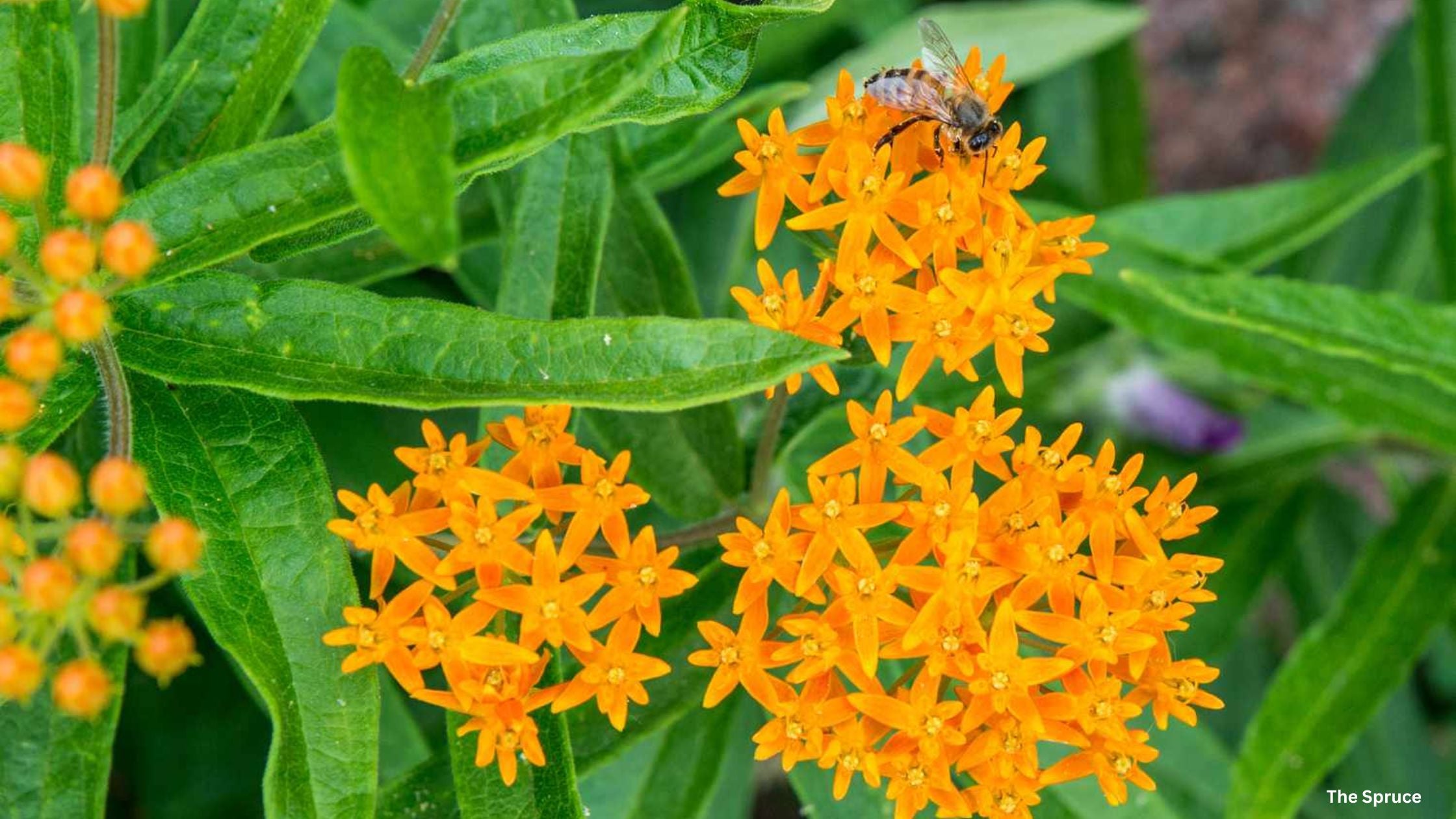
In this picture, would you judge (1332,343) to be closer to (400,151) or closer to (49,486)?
(400,151)

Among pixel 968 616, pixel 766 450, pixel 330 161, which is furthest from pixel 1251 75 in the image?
pixel 330 161

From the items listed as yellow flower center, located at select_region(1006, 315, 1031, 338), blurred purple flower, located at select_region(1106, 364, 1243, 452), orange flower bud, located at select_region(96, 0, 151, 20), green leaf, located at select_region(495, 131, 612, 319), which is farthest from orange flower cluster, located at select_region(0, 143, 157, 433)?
blurred purple flower, located at select_region(1106, 364, 1243, 452)

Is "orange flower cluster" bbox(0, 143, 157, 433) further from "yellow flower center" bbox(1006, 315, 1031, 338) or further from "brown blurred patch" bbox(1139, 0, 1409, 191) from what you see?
"brown blurred patch" bbox(1139, 0, 1409, 191)

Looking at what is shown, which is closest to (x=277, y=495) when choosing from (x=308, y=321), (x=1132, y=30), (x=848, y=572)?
(x=308, y=321)

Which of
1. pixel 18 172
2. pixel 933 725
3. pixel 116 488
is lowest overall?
pixel 933 725

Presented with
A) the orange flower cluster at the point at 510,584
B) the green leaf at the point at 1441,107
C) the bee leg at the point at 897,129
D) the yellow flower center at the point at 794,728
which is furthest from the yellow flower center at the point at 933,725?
the green leaf at the point at 1441,107
